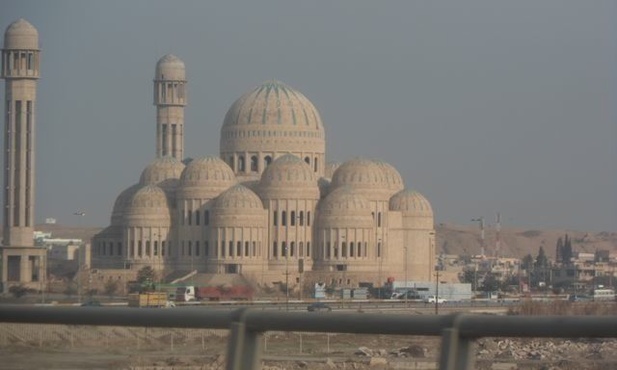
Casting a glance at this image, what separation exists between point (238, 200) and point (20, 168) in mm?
13335

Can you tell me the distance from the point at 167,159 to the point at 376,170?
48.0ft

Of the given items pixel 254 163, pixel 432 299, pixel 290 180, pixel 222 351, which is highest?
pixel 254 163

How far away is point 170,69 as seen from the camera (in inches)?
5364

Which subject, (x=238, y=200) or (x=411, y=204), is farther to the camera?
(x=411, y=204)

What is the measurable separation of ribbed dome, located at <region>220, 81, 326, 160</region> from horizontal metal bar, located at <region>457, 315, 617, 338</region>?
386 ft

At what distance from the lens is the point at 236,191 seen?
4505 inches

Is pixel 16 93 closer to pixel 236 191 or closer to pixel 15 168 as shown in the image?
pixel 15 168

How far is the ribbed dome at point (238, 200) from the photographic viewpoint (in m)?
114

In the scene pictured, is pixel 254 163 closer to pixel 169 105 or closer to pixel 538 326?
pixel 169 105

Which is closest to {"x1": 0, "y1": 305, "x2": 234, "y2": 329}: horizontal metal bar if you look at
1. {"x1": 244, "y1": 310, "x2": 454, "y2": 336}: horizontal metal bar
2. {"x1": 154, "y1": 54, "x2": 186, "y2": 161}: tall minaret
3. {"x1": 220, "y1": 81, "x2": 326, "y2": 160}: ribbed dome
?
{"x1": 244, "y1": 310, "x2": 454, "y2": 336}: horizontal metal bar

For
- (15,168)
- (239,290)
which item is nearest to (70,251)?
(15,168)

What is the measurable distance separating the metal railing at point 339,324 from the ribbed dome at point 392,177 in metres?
114

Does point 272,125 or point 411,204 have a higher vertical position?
point 272,125

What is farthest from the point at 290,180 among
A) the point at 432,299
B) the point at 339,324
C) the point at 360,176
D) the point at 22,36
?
the point at 339,324
